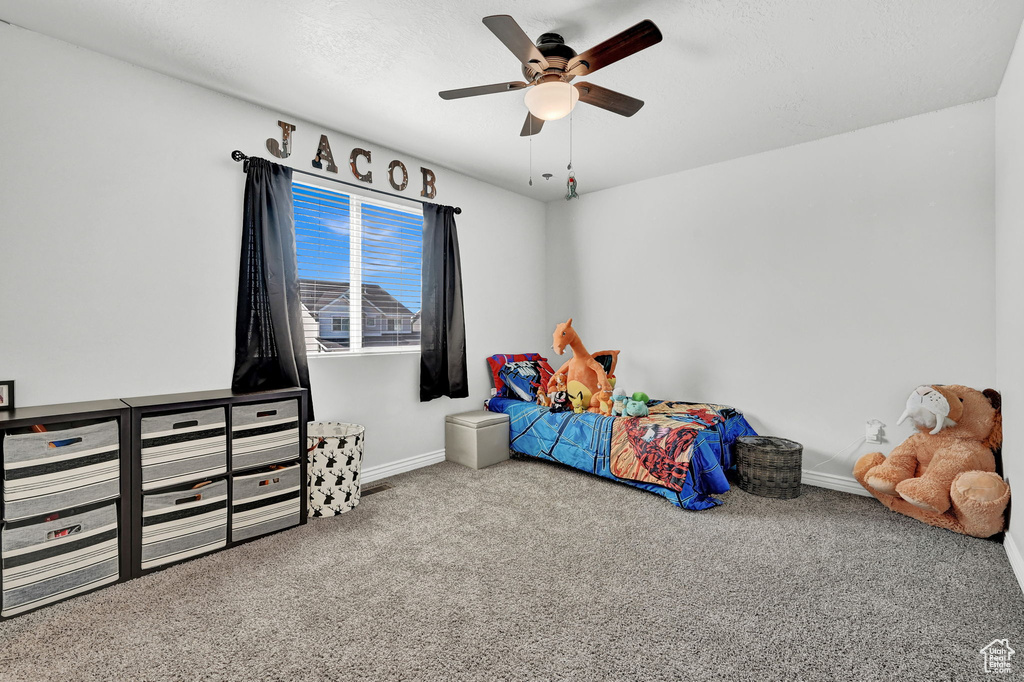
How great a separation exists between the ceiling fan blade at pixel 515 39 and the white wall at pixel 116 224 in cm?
179

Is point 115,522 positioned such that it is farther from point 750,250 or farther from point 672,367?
point 750,250

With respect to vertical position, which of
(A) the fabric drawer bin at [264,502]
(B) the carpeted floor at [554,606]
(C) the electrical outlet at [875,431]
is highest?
(C) the electrical outlet at [875,431]

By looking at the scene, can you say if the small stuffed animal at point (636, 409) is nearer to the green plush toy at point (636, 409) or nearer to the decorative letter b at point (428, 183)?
the green plush toy at point (636, 409)

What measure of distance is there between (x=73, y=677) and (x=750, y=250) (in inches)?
165

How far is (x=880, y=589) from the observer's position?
194cm

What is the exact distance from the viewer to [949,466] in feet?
8.14

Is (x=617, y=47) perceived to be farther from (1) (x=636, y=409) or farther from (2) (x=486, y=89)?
(1) (x=636, y=409)

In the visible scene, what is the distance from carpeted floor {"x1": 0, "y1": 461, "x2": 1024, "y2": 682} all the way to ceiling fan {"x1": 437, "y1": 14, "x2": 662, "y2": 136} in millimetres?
2082

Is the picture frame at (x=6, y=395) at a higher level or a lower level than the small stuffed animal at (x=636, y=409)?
higher

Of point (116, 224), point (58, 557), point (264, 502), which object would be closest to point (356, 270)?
point (116, 224)

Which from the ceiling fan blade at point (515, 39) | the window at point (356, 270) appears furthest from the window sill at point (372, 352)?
the ceiling fan blade at point (515, 39)

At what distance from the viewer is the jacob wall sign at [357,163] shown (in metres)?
2.91

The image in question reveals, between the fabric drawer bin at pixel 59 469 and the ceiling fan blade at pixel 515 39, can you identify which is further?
the fabric drawer bin at pixel 59 469

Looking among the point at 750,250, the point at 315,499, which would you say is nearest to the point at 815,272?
the point at 750,250
